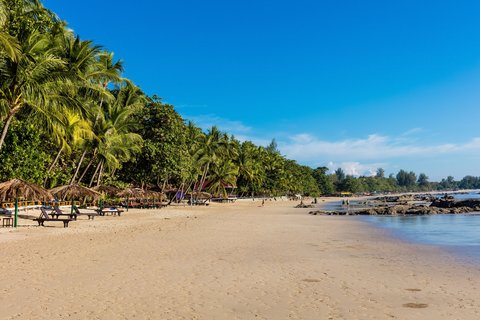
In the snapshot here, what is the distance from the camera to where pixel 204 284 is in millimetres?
8086

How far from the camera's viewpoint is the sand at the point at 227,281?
20.6 feet

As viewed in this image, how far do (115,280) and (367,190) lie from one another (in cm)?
18772

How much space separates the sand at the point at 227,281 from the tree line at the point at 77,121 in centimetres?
760

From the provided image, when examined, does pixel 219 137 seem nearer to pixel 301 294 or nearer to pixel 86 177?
pixel 86 177

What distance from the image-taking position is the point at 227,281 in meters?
8.38

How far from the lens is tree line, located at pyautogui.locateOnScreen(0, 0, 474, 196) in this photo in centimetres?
1866

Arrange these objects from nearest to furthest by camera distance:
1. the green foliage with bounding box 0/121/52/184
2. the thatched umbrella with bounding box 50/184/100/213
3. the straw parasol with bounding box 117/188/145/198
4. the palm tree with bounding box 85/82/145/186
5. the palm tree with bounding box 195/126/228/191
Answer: the green foliage with bounding box 0/121/52/184, the thatched umbrella with bounding box 50/184/100/213, the straw parasol with bounding box 117/188/145/198, the palm tree with bounding box 85/82/145/186, the palm tree with bounding box 195/126/228/191

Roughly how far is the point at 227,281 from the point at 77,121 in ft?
68.7

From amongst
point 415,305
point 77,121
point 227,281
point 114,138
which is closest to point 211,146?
point 114,138

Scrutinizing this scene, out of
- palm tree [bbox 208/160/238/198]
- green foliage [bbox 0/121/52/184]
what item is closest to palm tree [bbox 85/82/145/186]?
green foliage [bbox 0/121/52/184]

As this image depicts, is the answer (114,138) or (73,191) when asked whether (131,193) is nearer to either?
(114,138)

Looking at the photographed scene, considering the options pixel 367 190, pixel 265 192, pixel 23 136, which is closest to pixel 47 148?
pixel 23 136

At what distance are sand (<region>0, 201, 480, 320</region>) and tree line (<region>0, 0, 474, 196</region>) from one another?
7598 millimetres

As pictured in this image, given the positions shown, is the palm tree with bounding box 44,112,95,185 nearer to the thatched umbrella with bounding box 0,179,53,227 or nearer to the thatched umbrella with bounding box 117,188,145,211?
the thatched umbrella with bounding box 0,179,53,227
